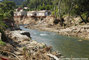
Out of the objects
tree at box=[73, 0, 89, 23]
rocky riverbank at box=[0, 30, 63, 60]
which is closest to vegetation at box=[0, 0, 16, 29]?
rocky riverbank at box=[0, 30, 63, 60]

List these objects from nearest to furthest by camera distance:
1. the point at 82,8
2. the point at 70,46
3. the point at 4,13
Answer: the point at 70,46 < the point at 4,13 < the point at 82,8

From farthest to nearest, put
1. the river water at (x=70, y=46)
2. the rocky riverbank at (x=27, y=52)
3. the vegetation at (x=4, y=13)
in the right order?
the vegetation at (x=4, y=13) → the river water at (x=70, y=46) → the rocky riverbank at (x=27, y=52)

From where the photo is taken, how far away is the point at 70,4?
4494 cm

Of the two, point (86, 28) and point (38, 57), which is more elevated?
point (38, 57)

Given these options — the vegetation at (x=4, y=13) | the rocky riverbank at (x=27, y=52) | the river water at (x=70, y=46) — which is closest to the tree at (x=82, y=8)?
the river water at (x=70, y=46)

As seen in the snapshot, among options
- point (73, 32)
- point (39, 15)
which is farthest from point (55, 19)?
point (39, 15)

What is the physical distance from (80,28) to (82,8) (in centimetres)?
919

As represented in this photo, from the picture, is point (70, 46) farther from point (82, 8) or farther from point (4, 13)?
point (4, 13)

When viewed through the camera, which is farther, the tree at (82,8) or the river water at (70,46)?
the tree at (82,8)

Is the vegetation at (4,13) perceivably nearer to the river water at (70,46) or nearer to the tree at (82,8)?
the river water at (70,46)

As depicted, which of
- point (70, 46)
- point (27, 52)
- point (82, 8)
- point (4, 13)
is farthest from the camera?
point (82, 8)

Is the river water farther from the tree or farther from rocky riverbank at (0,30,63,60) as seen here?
the tree

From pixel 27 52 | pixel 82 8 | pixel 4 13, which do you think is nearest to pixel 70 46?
pixel 27 52

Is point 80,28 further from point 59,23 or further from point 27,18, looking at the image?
point 27,18
